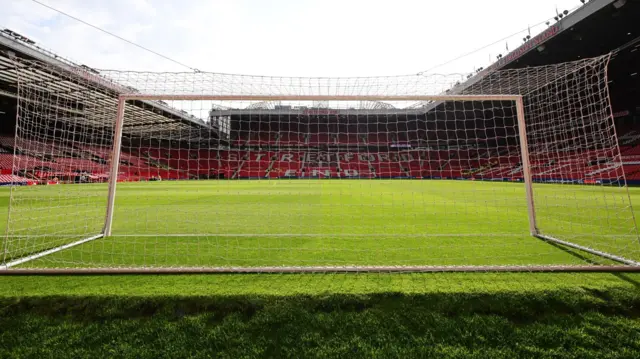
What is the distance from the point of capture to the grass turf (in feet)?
4.94

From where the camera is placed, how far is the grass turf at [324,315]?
1.51 m

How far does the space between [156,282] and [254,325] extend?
1.03 meters

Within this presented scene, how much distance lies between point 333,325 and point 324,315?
94 millimetres

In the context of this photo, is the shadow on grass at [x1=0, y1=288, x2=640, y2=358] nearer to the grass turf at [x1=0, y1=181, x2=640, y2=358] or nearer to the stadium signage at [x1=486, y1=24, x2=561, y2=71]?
the grass turf at [x1=0, y1=181, x2=640, y2=358]

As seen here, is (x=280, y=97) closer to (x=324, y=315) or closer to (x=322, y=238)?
(x=322, y=238)

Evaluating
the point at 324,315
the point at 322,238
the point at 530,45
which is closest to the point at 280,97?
the point at 322,238

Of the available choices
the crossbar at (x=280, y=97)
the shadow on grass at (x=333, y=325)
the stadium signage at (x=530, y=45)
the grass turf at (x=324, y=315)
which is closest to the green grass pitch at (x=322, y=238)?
the grass turf at (x=324, y=315)

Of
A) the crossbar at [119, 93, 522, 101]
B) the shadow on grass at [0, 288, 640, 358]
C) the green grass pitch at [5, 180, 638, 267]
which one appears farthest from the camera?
the crossbar at [119, 93, 522, 101]

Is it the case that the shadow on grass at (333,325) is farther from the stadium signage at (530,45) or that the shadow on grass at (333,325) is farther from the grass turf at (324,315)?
the stadium signage at (530,45)

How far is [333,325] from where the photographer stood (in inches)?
65.6

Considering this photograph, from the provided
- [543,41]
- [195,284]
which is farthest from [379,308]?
[543,41]

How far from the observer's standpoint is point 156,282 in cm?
219

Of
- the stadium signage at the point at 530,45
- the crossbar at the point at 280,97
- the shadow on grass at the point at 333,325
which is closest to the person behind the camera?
the shadow on grass at the point at 333,325

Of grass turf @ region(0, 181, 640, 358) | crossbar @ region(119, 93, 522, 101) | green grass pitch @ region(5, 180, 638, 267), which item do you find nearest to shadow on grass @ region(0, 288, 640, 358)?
grass turf @ region(0, 181, 640, 358)
